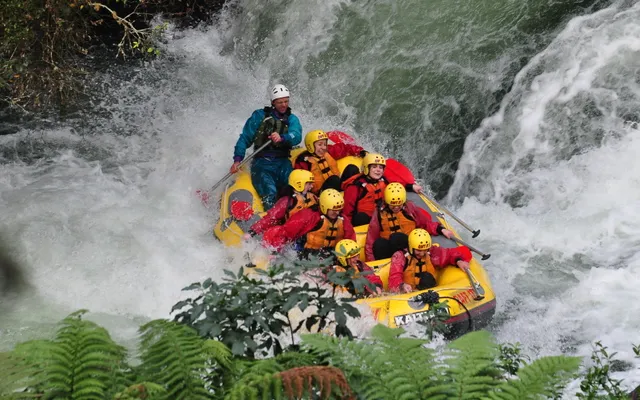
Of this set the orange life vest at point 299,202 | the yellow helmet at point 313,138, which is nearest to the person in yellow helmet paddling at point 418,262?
the orange life vest at point 299,202

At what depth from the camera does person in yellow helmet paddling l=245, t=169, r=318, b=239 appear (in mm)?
7805

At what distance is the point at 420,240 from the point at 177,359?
463 centimetres

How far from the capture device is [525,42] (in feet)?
35.2

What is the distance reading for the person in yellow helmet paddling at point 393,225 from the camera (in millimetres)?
7355

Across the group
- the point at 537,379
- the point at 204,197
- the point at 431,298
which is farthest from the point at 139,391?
the point at 204,197

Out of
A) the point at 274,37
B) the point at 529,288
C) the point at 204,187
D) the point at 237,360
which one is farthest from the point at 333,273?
the point at 274,37

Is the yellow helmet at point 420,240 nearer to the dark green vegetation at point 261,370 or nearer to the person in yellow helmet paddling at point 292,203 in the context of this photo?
the person in yellow helmet paddling at point 292,203

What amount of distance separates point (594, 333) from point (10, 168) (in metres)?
7.69

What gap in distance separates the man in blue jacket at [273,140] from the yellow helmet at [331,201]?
1.25m

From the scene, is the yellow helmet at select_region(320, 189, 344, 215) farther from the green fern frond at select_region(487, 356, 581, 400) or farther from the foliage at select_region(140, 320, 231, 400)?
the green fern frond at select_region(487, 356, 581, 400)

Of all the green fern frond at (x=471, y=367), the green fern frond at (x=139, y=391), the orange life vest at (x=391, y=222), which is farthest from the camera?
the orange life vest at (x=391, y=222)

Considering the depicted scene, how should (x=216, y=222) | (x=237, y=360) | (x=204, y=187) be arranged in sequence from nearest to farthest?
(x=237, y=360)
(x=216, y=222)
(x=204, y=187)

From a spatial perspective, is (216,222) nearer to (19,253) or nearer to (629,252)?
(19,253)

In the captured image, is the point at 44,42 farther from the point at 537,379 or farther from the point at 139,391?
the point at 537,379
